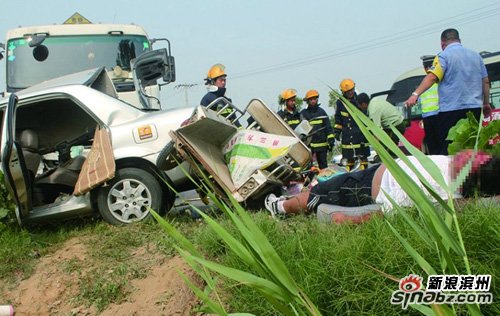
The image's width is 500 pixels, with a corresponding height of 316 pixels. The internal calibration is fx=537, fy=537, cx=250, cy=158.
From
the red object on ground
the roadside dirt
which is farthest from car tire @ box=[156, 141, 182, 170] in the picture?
the red object on ground

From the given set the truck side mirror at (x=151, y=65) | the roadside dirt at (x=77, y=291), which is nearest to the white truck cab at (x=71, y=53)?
the truck side mirror at (x=151, y=65)

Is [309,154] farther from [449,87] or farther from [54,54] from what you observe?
[54,54]

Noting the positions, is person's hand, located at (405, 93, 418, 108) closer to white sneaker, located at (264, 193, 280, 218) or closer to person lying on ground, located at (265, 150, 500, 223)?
person lying on ground, located at (265, 150, 500, 223)

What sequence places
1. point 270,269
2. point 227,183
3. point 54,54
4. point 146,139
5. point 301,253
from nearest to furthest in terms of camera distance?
point 270,269 < point 301,253 < point 227,183 < point 146,139 < point 54,54

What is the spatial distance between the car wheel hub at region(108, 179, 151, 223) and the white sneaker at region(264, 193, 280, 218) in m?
1.08

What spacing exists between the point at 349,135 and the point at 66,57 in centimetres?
465

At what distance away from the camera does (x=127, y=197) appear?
4887 mm

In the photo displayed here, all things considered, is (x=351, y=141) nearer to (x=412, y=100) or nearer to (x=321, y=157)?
(x=321, y=157)

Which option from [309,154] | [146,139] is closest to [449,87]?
[309,154]

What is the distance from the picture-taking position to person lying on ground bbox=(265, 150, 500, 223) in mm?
3012

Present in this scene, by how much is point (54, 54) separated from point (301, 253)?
22.7 feet

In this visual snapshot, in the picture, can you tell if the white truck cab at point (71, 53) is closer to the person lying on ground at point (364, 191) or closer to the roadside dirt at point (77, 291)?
the person lying on ground at point (364, 191)

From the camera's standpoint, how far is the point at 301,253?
9.62 ft

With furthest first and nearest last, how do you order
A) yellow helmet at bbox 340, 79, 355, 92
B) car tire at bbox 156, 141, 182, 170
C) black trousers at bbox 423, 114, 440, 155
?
yellow helmet at bbox 340, 79, 355, 92 → black trousers at bbox 423, 114, 440, 155 → car tire at bbox 156, 141, 182, 170
